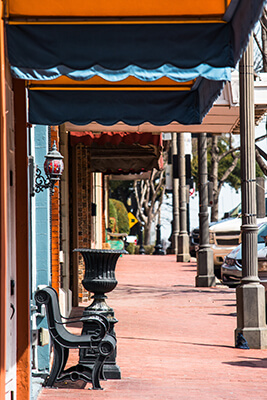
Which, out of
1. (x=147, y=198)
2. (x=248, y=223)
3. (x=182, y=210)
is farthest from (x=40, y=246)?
(x=147, y=198)

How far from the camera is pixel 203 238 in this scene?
2192 centimetres

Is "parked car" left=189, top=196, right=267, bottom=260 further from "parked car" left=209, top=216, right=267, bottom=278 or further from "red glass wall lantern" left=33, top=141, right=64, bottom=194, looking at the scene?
"red glass wall lantern" left=33, top=141, right=64, bottom=194

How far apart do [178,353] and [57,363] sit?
2.94 meters

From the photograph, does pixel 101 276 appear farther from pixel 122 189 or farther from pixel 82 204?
pixel 122 189

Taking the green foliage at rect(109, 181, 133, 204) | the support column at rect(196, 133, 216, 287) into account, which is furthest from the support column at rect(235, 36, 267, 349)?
the green foliage at rect(109, 181, 133, 204)

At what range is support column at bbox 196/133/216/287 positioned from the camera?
21312mm

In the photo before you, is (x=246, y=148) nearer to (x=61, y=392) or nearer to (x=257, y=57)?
(x=61, y=392)

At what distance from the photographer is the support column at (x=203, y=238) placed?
21.3 meters

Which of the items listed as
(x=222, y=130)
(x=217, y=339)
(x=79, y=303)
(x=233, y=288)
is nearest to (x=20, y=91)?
(x=217, y=339)

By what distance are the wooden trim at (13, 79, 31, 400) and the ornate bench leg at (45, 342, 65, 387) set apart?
1840mm

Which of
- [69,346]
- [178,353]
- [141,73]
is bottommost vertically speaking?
[178,353]

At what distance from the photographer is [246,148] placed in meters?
11.5

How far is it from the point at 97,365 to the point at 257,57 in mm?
19228

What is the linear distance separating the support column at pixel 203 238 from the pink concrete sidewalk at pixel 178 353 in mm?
922
